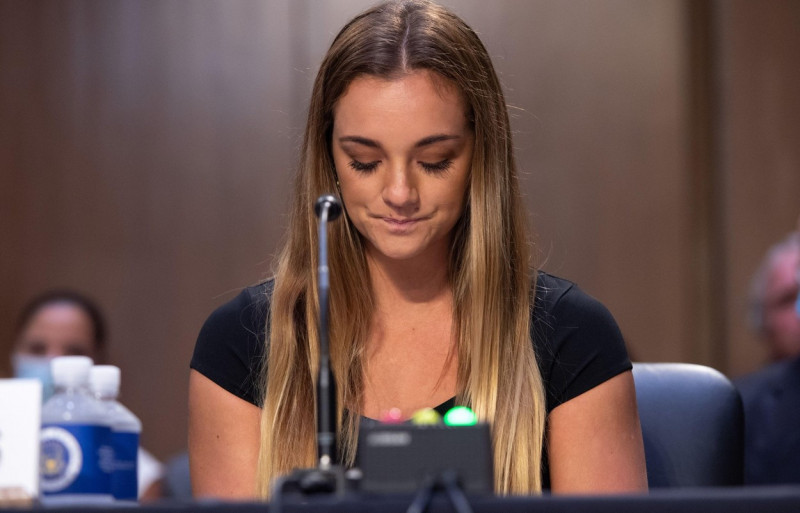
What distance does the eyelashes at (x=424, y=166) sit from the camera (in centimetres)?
158

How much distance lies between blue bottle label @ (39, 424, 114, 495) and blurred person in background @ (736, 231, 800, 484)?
66.7 inches

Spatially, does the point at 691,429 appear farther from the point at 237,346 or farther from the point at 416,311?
the point at 237,346

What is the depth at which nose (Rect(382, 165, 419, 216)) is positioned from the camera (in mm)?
1536

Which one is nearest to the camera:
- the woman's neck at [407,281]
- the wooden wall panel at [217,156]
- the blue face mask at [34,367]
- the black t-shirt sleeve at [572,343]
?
the black t-shirt sleeve at [572,343]

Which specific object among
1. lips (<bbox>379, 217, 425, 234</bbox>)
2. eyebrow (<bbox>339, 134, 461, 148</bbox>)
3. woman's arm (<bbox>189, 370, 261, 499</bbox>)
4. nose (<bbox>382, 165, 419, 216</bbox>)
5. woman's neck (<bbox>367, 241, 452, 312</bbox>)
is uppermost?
eyebrow (<bbox>339, 134, 461, 148</bbox>)

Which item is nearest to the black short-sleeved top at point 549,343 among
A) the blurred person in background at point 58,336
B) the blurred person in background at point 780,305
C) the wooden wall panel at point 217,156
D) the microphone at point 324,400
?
the microphone at point 324,400

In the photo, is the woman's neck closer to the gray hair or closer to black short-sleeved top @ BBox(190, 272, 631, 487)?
black short-sleeved top @ BBox(190, 272, 631, 487)

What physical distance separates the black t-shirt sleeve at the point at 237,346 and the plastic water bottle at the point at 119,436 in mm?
406

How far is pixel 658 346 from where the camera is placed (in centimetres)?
349

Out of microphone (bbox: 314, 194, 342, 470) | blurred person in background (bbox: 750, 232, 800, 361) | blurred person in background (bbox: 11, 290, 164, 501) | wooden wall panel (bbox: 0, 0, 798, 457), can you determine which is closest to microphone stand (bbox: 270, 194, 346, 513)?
microphone (bbox: 314, 194, 342, 470)

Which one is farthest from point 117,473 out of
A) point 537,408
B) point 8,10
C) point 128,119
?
point 8,10

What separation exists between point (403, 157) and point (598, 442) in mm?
493

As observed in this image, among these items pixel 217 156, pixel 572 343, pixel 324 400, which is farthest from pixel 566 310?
pixel 217 156

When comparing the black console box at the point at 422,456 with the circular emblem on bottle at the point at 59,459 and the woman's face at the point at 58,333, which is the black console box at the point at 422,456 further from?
the woman's face at the point at 58,333
